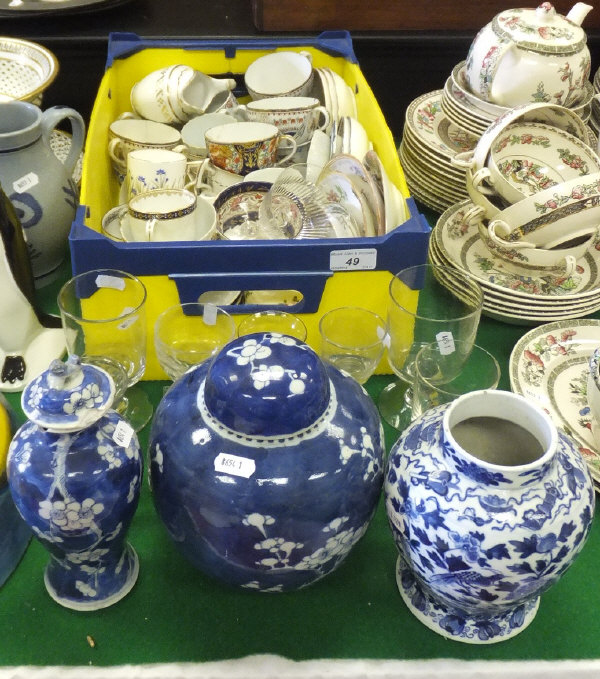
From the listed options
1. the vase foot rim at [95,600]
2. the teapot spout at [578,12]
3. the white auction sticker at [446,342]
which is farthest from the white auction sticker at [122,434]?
the teapot spout at [578,12]

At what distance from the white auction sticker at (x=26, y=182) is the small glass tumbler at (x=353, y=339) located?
453 millimetres

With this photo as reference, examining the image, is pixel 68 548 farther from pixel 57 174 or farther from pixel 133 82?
pixel 133 82

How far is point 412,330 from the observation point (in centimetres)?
87

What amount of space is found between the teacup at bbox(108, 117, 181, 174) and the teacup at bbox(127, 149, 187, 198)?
0.18ft

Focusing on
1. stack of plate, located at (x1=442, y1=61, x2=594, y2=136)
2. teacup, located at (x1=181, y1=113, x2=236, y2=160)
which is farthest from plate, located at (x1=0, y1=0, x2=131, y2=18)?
stack of plate, located at (x1=442, y1=61, x2=594, y2=136)

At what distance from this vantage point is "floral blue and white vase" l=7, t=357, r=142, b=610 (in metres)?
0.59

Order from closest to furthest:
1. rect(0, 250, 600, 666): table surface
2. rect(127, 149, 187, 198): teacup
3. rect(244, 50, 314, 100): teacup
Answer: rect(0, 250, 600, 666): table surface < rect(127, 149, 187, 198): teacup < rect(244, 50, 314, 100): teacup

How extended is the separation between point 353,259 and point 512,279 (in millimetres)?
333

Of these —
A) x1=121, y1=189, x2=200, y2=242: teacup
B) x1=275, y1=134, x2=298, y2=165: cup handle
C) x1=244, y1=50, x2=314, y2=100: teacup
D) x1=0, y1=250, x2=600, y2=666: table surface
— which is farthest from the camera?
x1=244, y1=50, x2=314, y2=100: teacup

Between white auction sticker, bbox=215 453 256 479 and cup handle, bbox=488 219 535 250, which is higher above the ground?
white auction sticker, bbox=215 453 256 479

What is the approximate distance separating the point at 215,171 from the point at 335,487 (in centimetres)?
65

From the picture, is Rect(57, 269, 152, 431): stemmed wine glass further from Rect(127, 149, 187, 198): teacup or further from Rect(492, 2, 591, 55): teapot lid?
Rect(492, 2, 591, 55): teapot lid

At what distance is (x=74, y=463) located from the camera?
61 cm

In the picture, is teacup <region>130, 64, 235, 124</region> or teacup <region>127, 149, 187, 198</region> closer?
teacup <region>127, 149, 187, 198</region>
